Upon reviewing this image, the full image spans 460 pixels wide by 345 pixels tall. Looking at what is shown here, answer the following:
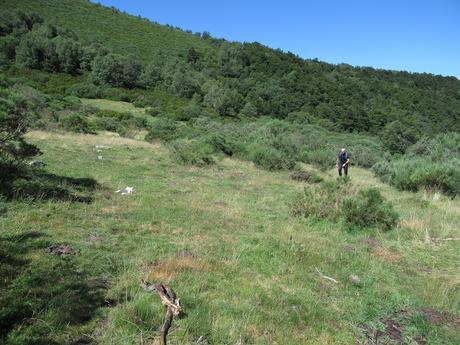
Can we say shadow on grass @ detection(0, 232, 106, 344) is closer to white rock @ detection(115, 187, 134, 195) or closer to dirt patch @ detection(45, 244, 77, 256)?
dirt patch @ detection(45, 244, 77, 256)

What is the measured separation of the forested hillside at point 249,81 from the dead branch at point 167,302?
1886 inches

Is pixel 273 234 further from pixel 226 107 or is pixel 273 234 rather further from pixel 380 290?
pixel 226 107

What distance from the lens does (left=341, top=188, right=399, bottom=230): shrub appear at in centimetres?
934

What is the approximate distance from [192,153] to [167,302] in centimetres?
1528

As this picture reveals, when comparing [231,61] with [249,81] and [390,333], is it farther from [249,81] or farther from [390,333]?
[390,333]

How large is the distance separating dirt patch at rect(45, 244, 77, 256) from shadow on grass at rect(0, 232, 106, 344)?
107 mm

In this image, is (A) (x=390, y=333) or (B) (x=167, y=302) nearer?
(B) (x=167, y=302)

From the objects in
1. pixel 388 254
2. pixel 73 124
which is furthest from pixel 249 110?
pixel 388 254

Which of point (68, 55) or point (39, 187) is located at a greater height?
point (68, 55)

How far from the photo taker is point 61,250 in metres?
5.84

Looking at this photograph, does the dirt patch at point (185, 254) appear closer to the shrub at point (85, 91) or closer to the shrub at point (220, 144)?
the shrub at point (220, 144)

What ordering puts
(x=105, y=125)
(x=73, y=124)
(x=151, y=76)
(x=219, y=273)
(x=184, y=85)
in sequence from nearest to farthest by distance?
1. (x=219, y=273)
2. (x=73, y=124)
3. (x=105, y=125)
4. (x=151, y=76)
5. (x=184, y=85)

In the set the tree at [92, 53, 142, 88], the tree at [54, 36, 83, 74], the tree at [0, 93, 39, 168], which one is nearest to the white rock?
the tree at [0, 93, 39, 168]

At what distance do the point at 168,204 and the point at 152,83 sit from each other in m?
50.4
